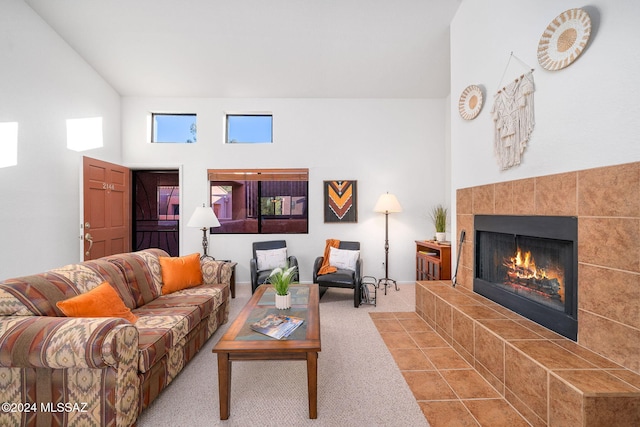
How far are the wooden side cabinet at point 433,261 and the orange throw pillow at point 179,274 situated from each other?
10.1 feet

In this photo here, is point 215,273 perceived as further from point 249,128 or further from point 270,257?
point 249,128

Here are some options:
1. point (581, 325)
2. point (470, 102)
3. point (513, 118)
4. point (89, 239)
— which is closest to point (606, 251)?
point (581, 325)

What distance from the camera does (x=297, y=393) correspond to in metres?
1.85

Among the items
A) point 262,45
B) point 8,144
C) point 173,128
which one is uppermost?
point 262,45

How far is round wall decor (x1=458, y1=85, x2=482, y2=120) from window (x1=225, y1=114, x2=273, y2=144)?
9.85ft

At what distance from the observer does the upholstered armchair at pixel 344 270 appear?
11.7 feet

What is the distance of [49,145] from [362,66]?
3.96 metres

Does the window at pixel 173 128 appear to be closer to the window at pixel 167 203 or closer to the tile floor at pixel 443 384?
the window at pixel 167 203

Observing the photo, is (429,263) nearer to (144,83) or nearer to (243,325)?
(243,325)

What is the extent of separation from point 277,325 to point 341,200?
296 centimetres

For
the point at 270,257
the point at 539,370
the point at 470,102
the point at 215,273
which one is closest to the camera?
the point at 539,370

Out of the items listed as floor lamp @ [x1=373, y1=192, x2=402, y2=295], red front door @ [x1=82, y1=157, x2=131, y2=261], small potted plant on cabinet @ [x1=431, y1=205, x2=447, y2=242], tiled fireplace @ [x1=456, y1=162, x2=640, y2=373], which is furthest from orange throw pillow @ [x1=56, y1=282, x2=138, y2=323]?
small potted plant on cabinet @ [x1=431, y1=205, x2=447, y2=242]

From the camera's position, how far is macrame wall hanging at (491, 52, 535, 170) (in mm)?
2035

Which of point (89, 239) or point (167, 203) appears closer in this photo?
point (89, 239)
